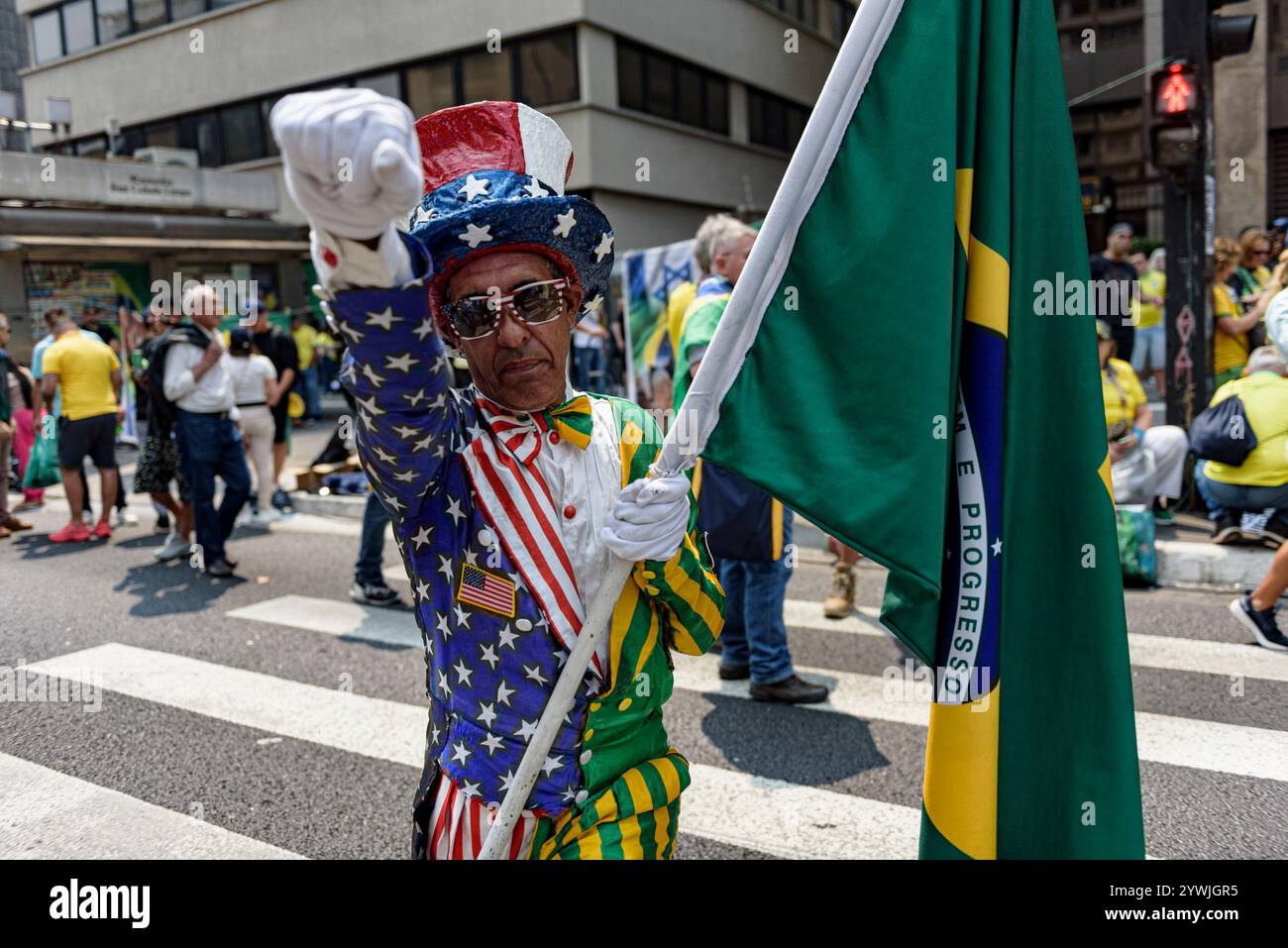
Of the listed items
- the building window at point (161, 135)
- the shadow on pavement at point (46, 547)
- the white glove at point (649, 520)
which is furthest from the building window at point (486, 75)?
the white glove at point (649, 520)

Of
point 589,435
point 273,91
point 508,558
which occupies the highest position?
point 273,91

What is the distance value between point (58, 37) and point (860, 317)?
32.6 metres

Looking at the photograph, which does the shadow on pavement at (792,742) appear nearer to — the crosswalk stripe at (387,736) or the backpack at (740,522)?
the crosswalk stripe at (387,736)

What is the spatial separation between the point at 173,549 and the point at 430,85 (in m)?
16.2

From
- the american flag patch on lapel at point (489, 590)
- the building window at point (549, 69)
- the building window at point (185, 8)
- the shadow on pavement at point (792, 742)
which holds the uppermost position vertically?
the building window at point (185, 8)

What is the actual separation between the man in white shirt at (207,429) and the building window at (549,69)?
14.1 metres

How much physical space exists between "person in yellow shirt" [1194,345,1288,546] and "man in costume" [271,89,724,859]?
566 cm

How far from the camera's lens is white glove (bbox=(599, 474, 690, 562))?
6.18 feet

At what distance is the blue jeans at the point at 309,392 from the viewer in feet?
61.1

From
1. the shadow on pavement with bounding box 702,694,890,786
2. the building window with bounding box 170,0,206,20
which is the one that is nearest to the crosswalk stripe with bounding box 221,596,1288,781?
the shadow on pavement with bounding box 702,694,890,786

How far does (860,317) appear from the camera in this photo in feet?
6.65

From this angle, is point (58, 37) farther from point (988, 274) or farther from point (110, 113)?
point (988, 274)
